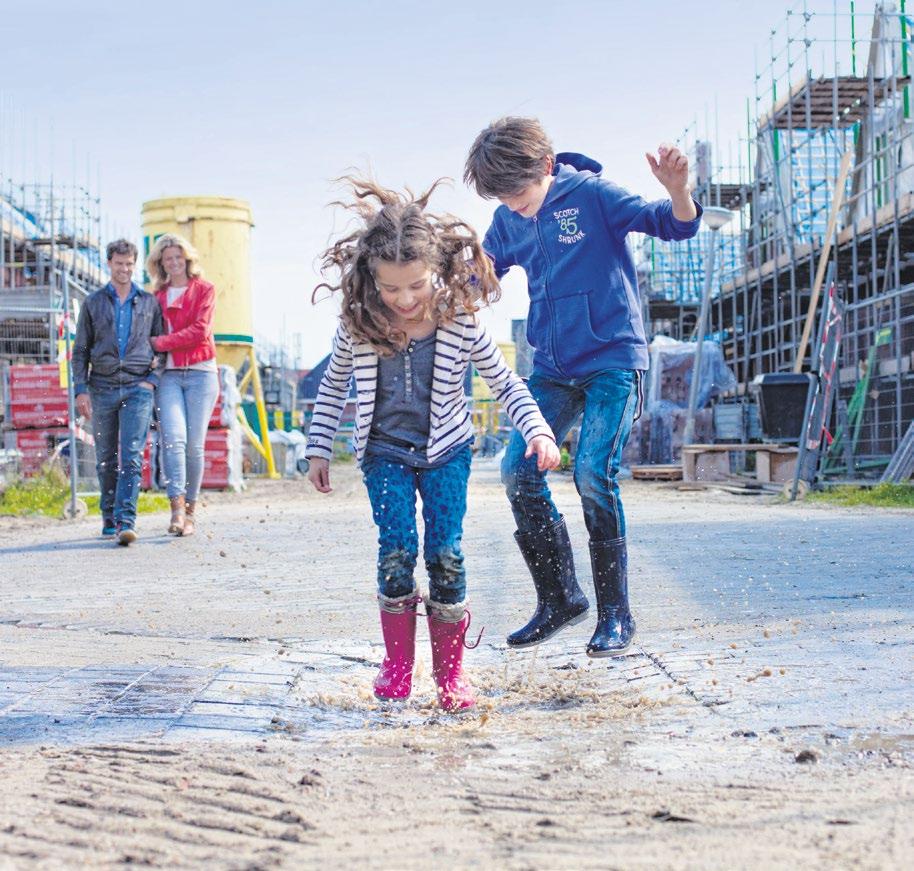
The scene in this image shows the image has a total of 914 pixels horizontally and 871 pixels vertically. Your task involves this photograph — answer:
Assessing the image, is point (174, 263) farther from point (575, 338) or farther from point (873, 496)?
point (873, 496)

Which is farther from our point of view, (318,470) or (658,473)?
(658,473)

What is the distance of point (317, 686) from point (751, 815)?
1645 mm

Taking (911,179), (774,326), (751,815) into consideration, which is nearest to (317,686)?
(751,815)

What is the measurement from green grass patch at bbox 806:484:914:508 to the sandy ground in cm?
463

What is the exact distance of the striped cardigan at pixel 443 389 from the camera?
3240 mm

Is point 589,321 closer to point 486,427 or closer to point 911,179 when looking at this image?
point 911,179

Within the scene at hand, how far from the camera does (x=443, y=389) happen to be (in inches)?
127

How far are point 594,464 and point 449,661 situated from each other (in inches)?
30.1

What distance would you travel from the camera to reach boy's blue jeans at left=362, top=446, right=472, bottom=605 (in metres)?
3.22

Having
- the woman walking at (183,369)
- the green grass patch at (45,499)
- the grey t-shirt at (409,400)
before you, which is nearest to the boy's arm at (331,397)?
the grey t-shirt at (409,400)

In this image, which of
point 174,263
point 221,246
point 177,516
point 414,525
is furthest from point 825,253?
point 414,525

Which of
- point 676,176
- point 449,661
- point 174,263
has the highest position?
point 174,263

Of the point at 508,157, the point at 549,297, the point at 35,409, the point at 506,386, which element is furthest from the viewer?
the point at 35,409

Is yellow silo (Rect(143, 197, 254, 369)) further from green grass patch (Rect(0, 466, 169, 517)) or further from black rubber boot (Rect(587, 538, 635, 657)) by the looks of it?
black rubber boot (Rect(587, 538, 635, 657))
